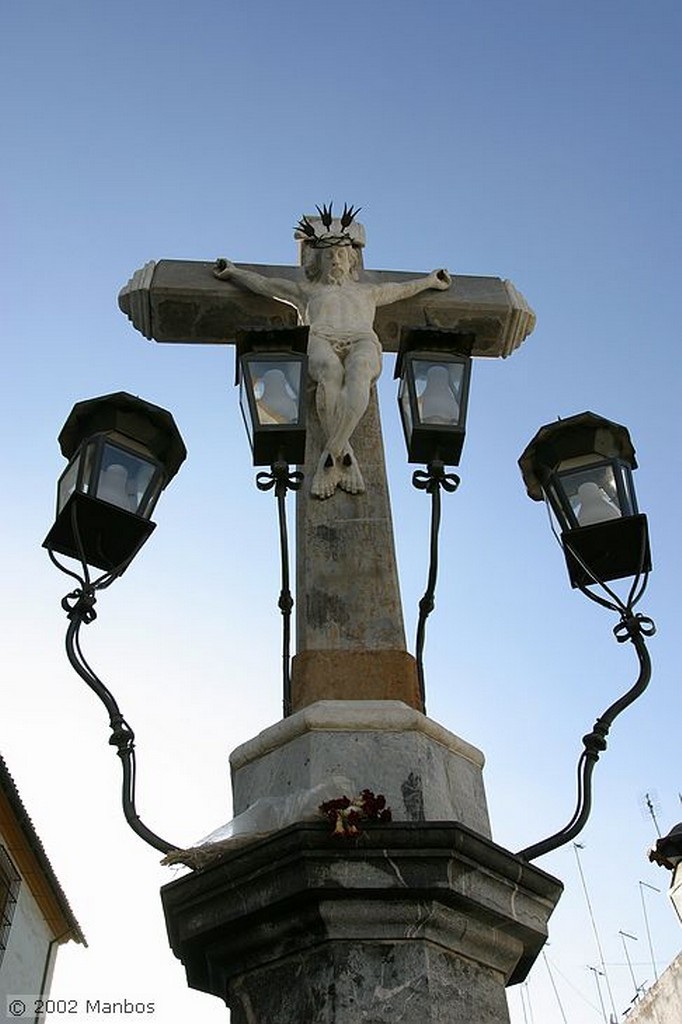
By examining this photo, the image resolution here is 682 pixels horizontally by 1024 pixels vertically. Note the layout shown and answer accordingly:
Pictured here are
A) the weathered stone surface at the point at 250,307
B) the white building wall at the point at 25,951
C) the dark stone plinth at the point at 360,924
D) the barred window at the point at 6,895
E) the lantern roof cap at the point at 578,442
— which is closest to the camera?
the dark stone plinth at the point at 360,924

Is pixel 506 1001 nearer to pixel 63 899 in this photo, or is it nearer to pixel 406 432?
pixel 406 432

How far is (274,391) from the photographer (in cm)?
337

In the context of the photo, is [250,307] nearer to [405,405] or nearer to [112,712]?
[405,405]

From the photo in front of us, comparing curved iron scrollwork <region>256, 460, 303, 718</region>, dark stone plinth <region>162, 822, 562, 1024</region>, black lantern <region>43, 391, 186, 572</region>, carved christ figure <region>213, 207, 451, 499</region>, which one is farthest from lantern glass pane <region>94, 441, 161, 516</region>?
dark stone plinth <region>162, 822, 562, 1024</region>

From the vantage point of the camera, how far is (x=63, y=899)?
48.0ft

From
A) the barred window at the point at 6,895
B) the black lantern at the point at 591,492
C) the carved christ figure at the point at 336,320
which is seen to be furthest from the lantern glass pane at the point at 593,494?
the barred window at the point at 6,895

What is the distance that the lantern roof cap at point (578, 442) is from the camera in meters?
3.54

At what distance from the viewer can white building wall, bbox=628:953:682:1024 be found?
5.84m

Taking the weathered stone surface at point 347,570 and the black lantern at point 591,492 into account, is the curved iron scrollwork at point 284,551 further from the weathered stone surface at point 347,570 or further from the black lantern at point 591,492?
the black lantern at point 591,492

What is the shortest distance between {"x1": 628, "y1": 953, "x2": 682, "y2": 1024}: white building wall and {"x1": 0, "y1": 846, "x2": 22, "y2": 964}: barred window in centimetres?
892

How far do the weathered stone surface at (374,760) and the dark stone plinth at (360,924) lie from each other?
28 cm

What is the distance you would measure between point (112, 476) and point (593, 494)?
5.24 feet

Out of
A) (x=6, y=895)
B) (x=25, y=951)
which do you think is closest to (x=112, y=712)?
(x=6, y=895)

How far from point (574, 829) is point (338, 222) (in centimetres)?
334
